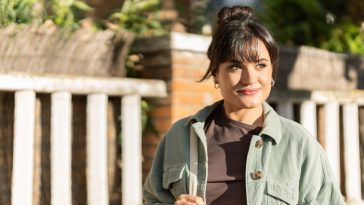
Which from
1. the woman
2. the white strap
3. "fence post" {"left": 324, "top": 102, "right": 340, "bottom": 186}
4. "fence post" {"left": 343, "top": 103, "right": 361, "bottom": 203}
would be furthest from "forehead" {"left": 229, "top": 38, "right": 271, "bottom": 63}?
"fence post" {"left": 343, "top": 103, "right": 361, "bottom": 203}

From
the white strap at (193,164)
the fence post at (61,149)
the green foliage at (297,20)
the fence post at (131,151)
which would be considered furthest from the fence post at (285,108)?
the white strap at (193,164)

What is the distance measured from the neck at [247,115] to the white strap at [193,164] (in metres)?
0.15

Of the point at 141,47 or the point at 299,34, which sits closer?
the point at 141,47

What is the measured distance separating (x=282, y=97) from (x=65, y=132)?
1.98m

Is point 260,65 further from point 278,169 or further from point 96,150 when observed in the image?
point 96,150

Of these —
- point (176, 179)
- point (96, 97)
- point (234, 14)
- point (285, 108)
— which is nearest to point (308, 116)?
point (285, 108)

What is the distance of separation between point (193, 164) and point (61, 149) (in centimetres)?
168

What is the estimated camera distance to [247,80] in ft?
7.97

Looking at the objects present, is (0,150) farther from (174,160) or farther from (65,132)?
(174,160)

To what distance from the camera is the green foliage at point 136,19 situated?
16.4 feet

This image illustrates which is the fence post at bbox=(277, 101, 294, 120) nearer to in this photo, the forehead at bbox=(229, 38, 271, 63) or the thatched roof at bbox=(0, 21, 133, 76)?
the thatched roof at bbox=(0, 21, 133, 76)

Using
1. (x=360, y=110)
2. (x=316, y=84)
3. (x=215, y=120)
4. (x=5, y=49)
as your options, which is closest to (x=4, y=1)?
(x=5, y=49)

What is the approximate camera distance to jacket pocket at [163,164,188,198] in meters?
2.52

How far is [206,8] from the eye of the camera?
26.6 ft
